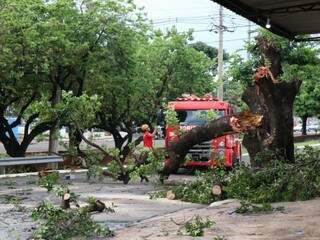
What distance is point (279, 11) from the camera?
13.6 meters

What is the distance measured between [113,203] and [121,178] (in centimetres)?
433

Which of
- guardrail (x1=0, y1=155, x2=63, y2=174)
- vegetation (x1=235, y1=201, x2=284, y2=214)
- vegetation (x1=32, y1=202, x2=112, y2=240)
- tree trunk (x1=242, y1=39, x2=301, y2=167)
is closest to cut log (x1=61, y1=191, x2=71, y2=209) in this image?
vegetation (x1=32, y1=202, x2=112, y2=240)

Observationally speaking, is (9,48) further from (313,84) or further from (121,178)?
(313,84)

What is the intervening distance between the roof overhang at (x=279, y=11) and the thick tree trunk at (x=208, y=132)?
2353 mm

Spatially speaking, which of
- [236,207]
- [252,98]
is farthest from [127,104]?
[236,207]

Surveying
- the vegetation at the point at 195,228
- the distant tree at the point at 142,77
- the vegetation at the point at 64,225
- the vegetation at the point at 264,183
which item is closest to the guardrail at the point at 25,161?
the distant tree at the point at 142,77

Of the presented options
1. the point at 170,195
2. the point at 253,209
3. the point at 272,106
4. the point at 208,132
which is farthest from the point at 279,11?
the point at 170,195

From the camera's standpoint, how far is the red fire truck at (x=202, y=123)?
20.0 meters

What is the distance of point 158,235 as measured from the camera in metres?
9.06

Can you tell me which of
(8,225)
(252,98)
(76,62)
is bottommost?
(8,225)

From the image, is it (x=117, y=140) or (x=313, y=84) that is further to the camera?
(x=313, y=84)

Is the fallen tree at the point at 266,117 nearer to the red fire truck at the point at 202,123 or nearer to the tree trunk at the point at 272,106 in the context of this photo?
the tree trunk at the point at 272,106

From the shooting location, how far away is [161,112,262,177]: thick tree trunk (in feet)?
46.0

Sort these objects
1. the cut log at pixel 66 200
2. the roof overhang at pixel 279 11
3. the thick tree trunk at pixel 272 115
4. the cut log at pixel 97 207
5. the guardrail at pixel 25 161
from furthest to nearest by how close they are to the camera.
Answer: the guardrail at pixel 25 161 < the thick tree trunk at pixel 272 115 < the roof overhang at pixel 279 11 < the cut log at pixel 97 207 < the cut log at pixel 66 200
